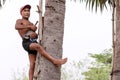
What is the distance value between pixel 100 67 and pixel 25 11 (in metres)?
13.9

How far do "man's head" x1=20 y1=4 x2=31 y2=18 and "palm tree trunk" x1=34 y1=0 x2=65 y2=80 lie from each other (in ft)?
1.11

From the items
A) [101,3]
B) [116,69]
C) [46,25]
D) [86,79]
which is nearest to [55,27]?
[46,25]

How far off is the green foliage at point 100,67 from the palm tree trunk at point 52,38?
13103 millimetres

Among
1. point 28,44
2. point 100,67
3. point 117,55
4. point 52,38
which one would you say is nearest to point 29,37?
point 28,44

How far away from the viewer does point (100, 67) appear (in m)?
18.5

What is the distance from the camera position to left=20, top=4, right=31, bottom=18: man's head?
481cm

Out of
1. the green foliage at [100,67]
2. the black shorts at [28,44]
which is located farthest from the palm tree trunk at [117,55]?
the green foliage at [100,67]

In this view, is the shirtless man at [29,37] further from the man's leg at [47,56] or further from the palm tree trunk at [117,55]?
the palm tree trunk at [117,55]

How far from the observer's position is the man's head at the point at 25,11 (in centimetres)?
481

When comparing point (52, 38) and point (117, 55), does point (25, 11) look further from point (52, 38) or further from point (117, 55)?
point (117, 55)

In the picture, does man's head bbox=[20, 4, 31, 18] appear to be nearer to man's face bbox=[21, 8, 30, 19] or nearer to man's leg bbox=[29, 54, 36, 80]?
man's face bbox=[21, 8, 30, 19]

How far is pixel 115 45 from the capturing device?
25.5ft

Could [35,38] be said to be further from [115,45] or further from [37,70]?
[115,45]

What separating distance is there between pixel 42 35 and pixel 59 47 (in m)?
0.22
